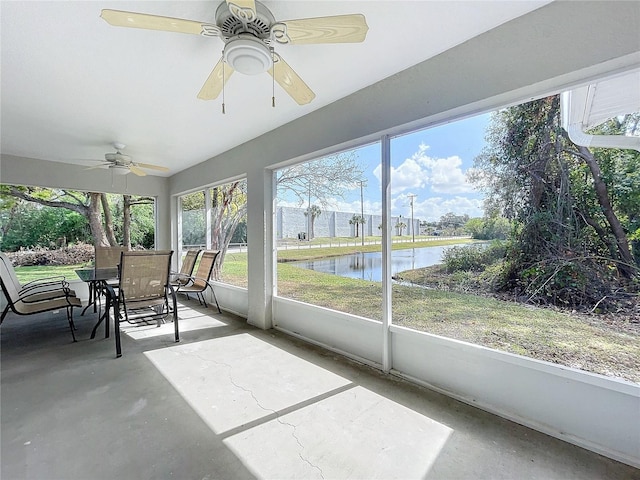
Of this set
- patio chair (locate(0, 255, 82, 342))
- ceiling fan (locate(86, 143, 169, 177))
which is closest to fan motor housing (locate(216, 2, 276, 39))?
ceiling fan (locate(86, 143, 169, 177))

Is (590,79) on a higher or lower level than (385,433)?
higher

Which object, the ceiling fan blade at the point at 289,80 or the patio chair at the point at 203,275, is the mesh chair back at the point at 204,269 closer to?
the patio chair at the point at 203,275

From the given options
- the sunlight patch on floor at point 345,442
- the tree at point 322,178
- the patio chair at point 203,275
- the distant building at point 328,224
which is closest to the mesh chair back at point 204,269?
the patio chair at point 203,275

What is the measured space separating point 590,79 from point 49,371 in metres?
4.62

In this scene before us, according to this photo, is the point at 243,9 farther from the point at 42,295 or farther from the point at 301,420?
the point at 42,295

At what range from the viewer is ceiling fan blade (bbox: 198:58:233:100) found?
1753 mm

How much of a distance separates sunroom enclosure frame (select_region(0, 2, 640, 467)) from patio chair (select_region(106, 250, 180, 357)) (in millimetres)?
1456

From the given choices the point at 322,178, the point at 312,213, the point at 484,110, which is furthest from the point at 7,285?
the point at 484,110

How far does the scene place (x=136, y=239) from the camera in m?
6.14

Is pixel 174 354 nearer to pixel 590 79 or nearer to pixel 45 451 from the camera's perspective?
pixel 45 451

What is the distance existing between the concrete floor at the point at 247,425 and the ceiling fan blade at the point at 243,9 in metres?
2.28

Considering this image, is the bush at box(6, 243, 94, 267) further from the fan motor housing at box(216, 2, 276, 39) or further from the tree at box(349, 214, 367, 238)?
the fan motor housing at box(216, 2, 276, 39)

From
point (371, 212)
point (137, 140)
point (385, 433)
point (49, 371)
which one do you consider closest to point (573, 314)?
point (385, 433)

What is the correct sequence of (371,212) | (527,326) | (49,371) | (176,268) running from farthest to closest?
(176,268) → (371,212) → (49,371) → (527,326)
